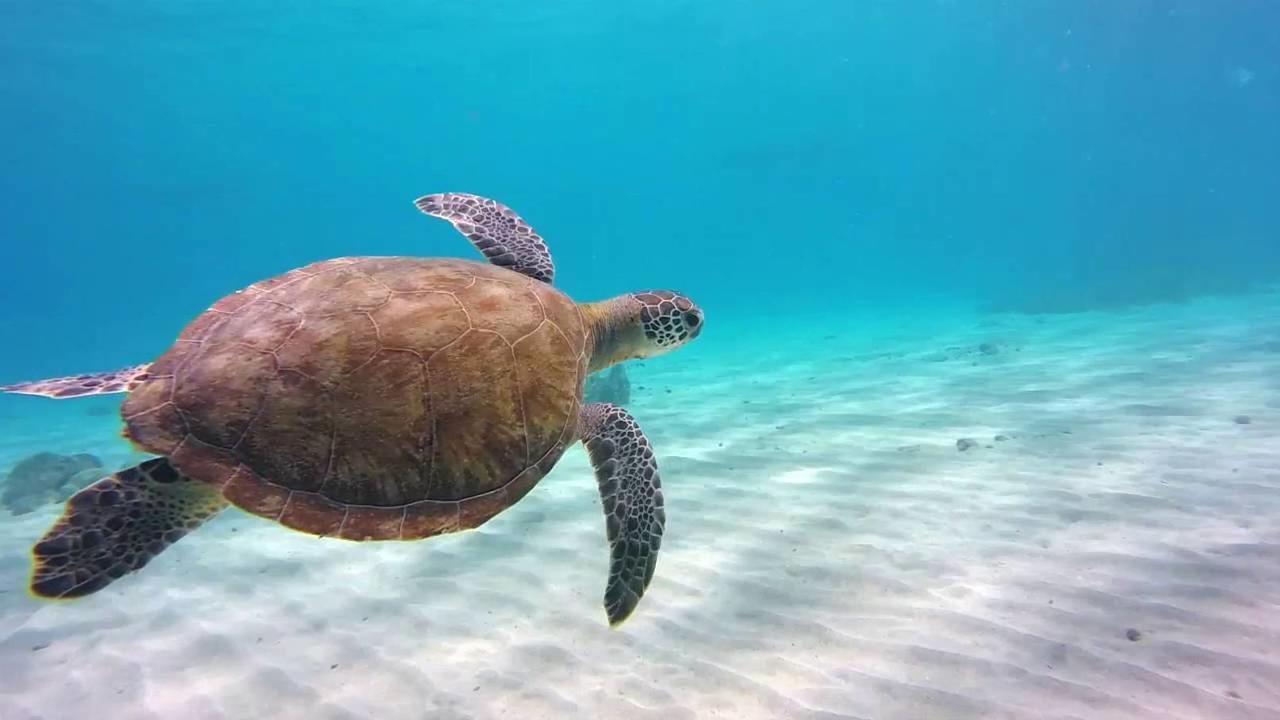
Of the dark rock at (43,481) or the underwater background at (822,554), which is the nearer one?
the underwater background at (822,554)

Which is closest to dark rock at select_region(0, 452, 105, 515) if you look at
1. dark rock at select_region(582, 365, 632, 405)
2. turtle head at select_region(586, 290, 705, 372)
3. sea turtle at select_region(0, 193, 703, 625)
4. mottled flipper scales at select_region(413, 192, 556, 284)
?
dark rock at select_region(582, 365, 632, 405)

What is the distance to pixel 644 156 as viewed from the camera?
115125mm

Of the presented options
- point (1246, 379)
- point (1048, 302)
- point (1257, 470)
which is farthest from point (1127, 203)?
point (1257, 470)

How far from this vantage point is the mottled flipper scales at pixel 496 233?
4.53m

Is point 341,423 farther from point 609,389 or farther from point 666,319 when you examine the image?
point 609,389

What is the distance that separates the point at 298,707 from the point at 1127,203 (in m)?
78.3

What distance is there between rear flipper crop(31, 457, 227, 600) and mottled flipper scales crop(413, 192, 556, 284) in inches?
97.0

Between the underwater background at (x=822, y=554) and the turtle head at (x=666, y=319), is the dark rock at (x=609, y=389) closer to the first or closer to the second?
the underwater background at (x=822, y=554)

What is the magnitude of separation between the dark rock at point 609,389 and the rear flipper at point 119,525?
8.58 metres

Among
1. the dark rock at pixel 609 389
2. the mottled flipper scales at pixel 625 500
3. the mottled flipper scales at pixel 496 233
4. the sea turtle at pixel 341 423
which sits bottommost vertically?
the dark rock at pixel 609 389

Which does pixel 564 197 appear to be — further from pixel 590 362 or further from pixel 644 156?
pixel 590 362

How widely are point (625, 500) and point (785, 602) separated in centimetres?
157

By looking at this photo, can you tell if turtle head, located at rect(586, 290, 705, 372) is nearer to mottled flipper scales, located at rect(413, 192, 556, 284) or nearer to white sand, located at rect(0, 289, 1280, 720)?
mottled flipper scales, located at rect(413, 192, 556, 284)

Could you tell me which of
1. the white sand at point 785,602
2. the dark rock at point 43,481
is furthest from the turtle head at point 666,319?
the dark rock at point 43,481
